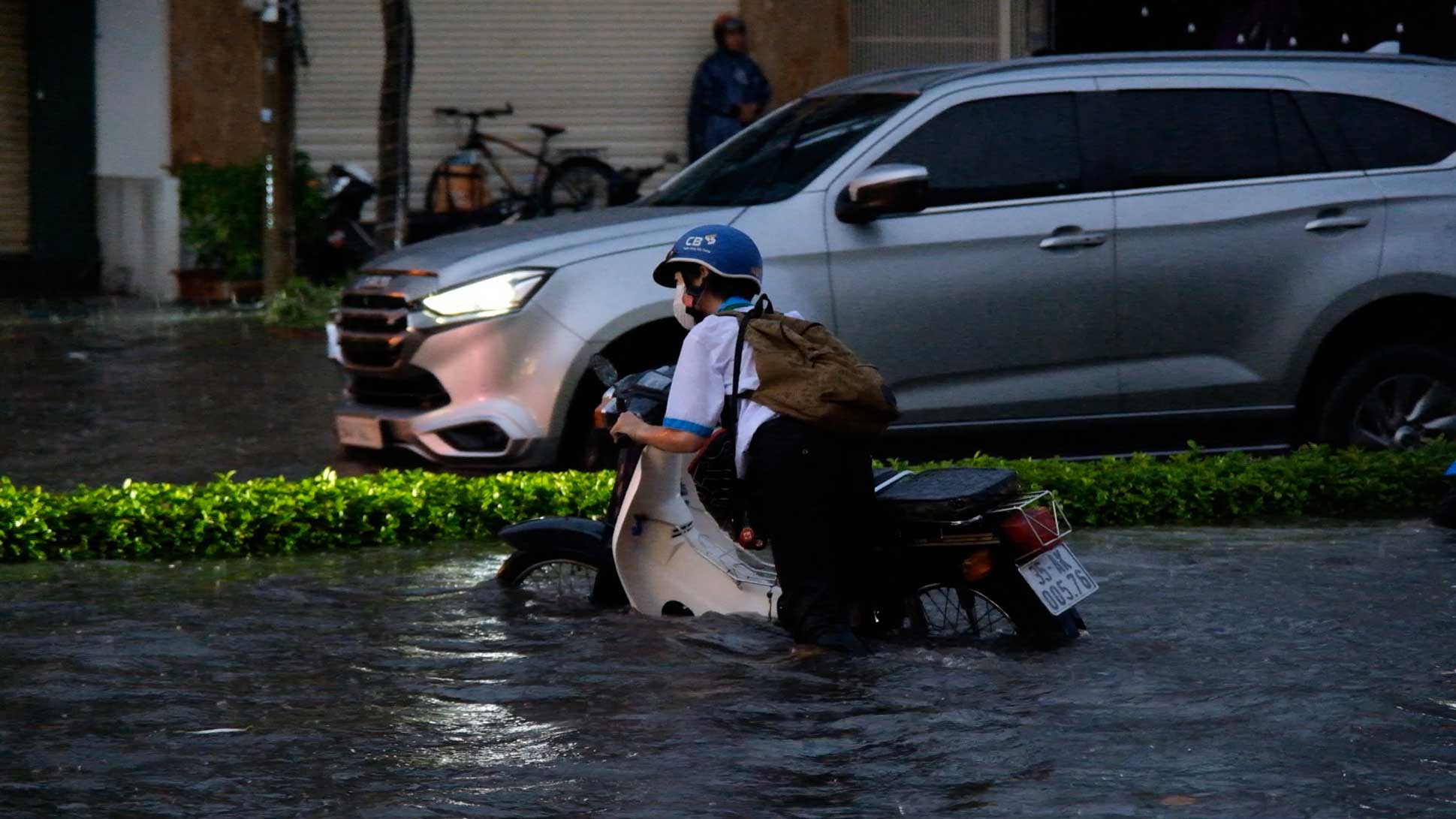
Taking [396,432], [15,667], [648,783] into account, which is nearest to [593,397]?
[396,432]

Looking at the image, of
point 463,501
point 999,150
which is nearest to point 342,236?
point 999,150

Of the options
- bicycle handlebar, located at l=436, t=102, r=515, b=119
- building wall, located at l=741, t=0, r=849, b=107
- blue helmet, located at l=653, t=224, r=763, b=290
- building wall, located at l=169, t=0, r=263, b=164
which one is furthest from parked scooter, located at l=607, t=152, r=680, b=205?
blue helmet, located at l=653, t=224, r=763, b=290

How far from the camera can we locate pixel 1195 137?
9.48 m

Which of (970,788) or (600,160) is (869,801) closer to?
(970,788)

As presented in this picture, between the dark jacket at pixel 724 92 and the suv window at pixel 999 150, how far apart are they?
904cm

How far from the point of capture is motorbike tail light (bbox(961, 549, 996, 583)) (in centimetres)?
615

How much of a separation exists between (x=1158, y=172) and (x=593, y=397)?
108 inches

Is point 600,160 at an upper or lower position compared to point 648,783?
upper

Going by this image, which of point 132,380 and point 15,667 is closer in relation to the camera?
point 15,667

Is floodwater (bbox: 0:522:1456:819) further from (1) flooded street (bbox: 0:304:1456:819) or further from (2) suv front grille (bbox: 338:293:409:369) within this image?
(2) suv front grille (bbox: 338:293:409:369)

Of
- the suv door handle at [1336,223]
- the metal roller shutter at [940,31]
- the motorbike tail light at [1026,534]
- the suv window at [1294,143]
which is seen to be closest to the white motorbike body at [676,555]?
the motorbike tail light at [1026,534]

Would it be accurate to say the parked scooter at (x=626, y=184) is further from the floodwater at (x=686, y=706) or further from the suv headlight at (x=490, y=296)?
the floodwater at (x=686, y=706)

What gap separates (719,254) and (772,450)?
24.5 inches

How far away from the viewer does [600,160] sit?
18.7 m
